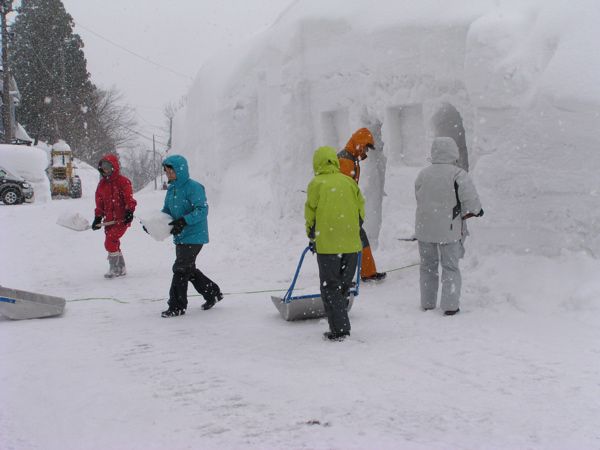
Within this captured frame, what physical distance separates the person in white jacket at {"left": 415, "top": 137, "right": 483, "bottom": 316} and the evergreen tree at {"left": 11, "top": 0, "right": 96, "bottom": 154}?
139ft

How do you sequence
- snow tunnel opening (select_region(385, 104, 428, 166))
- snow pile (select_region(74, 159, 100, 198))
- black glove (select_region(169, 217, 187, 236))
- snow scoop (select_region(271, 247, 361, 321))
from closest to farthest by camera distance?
snow scoop (select_region(271, 247, 361, 321)) < black glove (select_region(169, 217, 187, 236)) < snow tunnel opening (select_region(385, 104, 428, 166)) < snow pile (select_region(74, 159, 100, 198))

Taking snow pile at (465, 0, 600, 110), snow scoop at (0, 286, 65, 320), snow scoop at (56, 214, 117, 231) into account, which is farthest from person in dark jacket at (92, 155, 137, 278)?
snow pile at (465, 0, 600, 110)

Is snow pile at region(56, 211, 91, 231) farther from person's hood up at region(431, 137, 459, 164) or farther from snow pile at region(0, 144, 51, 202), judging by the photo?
snow pile at region(0, 144, 51, 202)

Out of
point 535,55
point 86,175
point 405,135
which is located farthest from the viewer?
point 86,175

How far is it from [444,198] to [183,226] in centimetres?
256

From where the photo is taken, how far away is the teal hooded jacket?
6.22 m

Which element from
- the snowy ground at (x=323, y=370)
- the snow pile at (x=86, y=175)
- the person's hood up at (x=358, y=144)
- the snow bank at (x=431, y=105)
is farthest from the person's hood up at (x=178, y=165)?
the snow pile at (x=86, y=175)

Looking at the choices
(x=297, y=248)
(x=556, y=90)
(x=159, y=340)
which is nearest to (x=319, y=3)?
(x=297, y=248)

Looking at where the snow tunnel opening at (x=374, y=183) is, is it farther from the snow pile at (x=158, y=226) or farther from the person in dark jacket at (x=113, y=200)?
the snow pile at (x=158, y=226)

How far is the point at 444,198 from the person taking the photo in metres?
5.94

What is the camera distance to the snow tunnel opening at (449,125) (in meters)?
8.24

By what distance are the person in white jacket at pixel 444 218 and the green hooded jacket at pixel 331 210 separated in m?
0.99

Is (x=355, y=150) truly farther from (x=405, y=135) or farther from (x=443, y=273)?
(x=443, y=273)

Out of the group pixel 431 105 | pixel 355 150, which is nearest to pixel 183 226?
pixel 355 150
